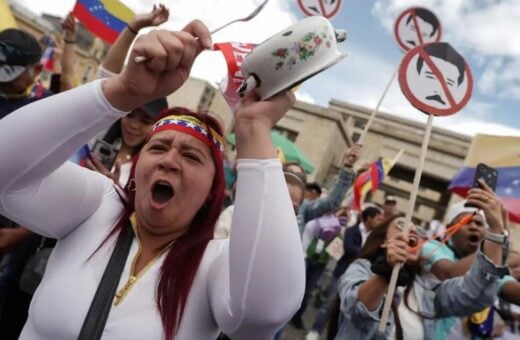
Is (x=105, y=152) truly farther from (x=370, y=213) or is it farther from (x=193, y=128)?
(x=370, y=213)

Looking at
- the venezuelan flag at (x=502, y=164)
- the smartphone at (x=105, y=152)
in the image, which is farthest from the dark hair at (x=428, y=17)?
the smartphone at (x=105, y=152)

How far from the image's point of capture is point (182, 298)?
3.65ft

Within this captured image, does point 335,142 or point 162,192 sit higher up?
point 335,142

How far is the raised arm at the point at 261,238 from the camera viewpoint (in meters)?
0.84

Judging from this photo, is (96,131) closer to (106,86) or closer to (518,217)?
(106,86)

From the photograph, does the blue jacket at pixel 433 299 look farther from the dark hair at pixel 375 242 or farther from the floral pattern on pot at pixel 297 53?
the floral pattern on pot at pixel 297 53

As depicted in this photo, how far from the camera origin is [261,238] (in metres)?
0.84

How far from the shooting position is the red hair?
1.09 meters

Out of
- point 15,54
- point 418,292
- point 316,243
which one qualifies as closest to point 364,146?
point 316,243

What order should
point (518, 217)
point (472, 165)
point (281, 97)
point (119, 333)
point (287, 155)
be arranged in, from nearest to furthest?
1. point (281, 97)
2. point (119, 333)
3. point (518, 217)
4. point (472, 165)
5. point (287, 155)

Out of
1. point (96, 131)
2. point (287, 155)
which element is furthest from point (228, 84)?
point (287, 155)

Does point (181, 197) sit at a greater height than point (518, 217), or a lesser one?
lesser

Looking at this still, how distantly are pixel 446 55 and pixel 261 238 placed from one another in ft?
6.94

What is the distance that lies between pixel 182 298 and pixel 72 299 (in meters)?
0.30
